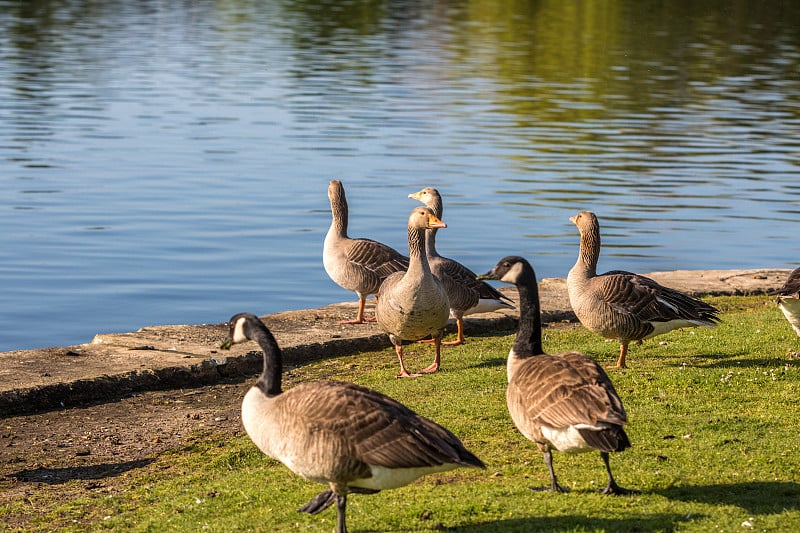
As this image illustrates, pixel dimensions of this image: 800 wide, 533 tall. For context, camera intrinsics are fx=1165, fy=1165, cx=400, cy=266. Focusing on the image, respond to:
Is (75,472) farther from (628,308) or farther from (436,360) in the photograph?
(628,308)

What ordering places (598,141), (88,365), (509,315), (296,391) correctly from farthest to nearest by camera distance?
(598,141)
(509,315)
(88,365)
(296,391)

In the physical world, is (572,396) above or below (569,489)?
above

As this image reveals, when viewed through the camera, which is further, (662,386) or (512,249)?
(512,249)

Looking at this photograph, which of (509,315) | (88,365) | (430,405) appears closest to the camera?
(430,405)

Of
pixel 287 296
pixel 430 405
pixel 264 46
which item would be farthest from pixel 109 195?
pixel 264 46

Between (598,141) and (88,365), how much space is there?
29259 mm

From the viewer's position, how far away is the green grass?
8789 mm

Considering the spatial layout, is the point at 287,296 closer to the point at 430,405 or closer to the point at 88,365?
the point at 88,365

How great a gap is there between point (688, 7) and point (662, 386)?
9451 centimetres

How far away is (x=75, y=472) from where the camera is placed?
1135cm

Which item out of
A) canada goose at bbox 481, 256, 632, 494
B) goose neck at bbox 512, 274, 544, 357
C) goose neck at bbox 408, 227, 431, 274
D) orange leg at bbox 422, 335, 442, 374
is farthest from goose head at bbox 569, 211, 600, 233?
canada goose at bbox 481, 256, 632, 494

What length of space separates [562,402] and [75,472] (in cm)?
522

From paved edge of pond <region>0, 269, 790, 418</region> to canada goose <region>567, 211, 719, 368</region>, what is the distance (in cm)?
359

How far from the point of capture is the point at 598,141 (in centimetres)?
4100
